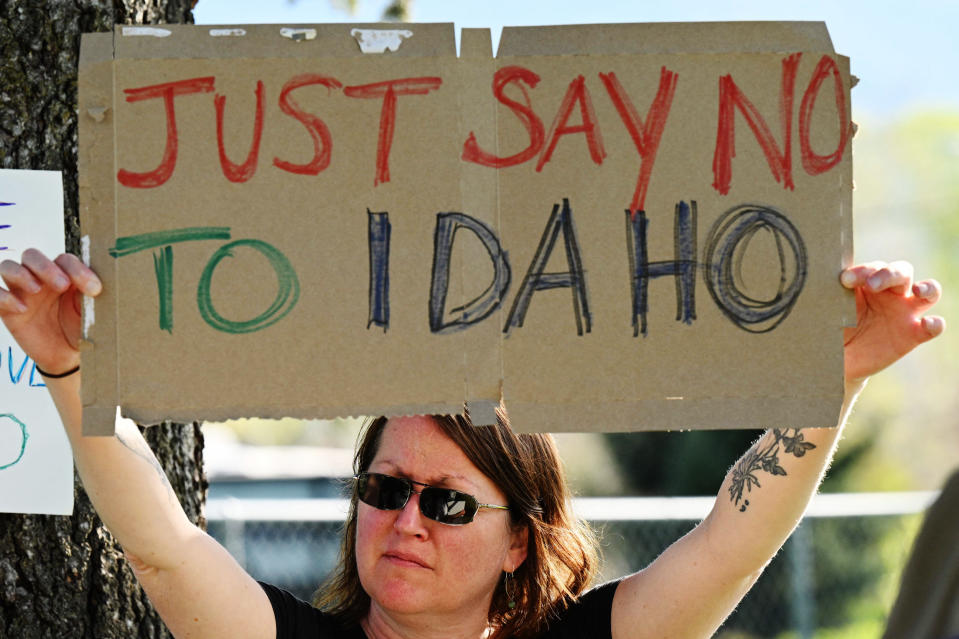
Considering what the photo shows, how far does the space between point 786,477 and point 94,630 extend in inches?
57.3

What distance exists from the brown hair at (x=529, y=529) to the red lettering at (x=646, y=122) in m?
0.79

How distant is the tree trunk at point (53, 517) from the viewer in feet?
7.52

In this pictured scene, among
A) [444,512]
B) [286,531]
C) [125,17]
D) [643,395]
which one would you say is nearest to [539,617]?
[444,512]

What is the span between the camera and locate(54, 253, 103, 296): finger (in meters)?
1.73

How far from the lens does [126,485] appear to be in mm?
1879

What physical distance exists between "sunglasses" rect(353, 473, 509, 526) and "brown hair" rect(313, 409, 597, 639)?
107 millimetres

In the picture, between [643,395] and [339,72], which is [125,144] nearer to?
[339,72]

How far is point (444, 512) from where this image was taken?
232cm

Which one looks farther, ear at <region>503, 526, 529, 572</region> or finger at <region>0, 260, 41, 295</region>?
ear at <region>503, 526, 529, 572</region>

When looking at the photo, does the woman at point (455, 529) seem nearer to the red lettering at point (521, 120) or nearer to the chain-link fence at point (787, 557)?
the red lettering at point (521, 120)

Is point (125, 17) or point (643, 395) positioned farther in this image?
point (125, 17)

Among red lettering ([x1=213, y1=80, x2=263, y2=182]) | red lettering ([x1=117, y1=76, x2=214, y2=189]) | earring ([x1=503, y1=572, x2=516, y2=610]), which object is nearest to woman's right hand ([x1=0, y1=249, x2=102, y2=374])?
red lettering ([x1=117, y1=76, x2=214, y2=189])

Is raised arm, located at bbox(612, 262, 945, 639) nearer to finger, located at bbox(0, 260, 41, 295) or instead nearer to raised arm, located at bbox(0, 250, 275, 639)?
raised arm, located at bbox(0, 250, 275, 639)

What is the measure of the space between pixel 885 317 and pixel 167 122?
4.06 feet
